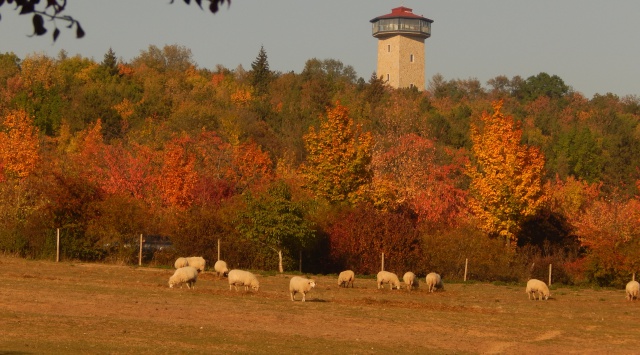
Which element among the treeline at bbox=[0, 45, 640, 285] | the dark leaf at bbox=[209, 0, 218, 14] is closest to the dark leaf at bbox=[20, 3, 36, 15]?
the dark leaf at bbox=[209, 0, 218, 14]

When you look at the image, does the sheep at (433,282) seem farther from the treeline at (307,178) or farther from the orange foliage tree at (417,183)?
the orange foliage tree at (417,183)

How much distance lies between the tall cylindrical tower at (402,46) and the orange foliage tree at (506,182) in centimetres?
9931

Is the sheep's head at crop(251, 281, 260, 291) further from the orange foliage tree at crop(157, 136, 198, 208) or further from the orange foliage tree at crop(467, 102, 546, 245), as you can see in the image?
the orange foliage tree at crop(157, 136, 198, 208)

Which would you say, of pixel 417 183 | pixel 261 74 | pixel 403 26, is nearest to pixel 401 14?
pixel 403 26

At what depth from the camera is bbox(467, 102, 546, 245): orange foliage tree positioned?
185ft

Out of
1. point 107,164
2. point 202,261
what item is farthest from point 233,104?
point 202,261

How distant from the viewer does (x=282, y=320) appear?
27547 millimetres

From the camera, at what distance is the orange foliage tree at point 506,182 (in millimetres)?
56438

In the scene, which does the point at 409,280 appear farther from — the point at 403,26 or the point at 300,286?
the point at 403,26

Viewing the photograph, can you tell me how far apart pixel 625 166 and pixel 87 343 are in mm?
84125

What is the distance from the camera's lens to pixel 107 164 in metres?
76.6

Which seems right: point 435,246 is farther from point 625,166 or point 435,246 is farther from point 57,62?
point 57,62

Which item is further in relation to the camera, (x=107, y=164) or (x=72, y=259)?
(x=107, y=164)

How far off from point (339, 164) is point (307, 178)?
2156 millimetres
